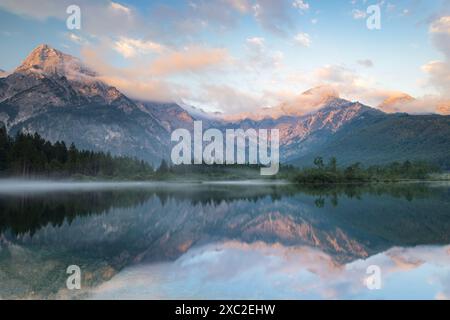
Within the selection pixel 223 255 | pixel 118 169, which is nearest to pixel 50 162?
pixel 118 169

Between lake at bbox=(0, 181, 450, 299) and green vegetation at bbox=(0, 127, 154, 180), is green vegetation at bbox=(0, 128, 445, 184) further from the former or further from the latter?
lake at bbox=(0, 181, 450, 299)

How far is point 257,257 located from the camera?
1992 cm

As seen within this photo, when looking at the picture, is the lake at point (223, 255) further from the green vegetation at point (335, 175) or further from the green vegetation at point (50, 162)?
the green vegetation at point (335, 175)

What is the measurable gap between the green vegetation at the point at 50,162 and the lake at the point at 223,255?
80393mm

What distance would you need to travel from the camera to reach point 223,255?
2028cm

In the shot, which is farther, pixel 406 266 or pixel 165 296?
pixel 406 266

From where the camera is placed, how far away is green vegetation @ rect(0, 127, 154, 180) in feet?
349

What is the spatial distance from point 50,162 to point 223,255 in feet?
364

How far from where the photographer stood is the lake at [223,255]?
13.8 m

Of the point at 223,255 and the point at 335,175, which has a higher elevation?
the point at 223,255

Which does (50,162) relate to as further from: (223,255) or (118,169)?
(223,255)

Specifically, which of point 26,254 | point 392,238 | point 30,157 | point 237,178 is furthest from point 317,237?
point 237,178

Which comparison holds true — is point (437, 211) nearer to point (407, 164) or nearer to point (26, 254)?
point (26, 254)

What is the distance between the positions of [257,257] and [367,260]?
544cm
